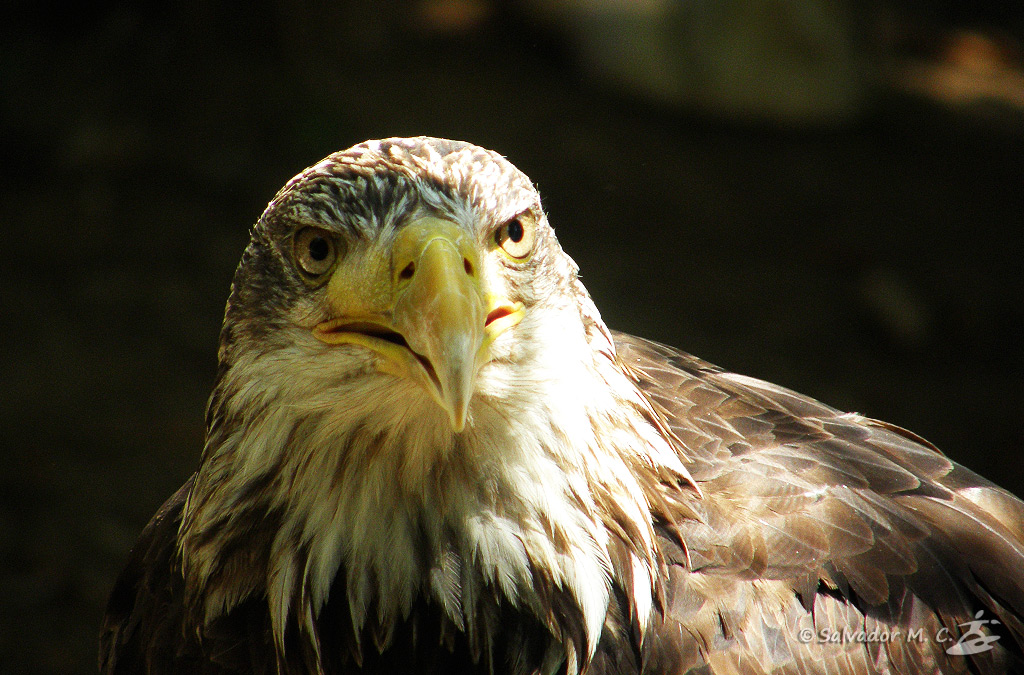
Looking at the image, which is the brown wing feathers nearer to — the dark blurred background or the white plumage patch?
the white plumage patch

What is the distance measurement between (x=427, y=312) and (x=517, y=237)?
0.40 m

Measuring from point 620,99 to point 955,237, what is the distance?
3.11 m

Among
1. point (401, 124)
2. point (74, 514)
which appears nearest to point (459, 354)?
point (74, 514)

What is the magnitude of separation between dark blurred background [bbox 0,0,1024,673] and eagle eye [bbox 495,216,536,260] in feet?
11.9

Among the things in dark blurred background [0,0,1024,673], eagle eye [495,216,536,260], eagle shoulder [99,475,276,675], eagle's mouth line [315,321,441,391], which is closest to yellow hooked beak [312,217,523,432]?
eagle's mouth line [315,321,441,391]

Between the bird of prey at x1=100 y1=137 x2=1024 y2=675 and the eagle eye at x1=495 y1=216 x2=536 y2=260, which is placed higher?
the eagle eye at x1=495 y1=216 x2=536 y2=260

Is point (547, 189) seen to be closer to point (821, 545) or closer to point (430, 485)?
point (821, 545)

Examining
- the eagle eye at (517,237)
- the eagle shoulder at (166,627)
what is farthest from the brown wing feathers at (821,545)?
the eagle shoulder at (166,627)

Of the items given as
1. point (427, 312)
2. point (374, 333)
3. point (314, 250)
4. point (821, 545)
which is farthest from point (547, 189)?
point (427, 312)

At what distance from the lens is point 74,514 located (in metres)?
5.25

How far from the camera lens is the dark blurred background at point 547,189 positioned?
5824mm

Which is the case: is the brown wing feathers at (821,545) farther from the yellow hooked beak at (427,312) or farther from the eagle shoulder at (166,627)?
the eagle shoulder at (166,627)

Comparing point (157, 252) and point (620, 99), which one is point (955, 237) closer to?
point (620, 99)

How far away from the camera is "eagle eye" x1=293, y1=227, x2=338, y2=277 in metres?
2.11
